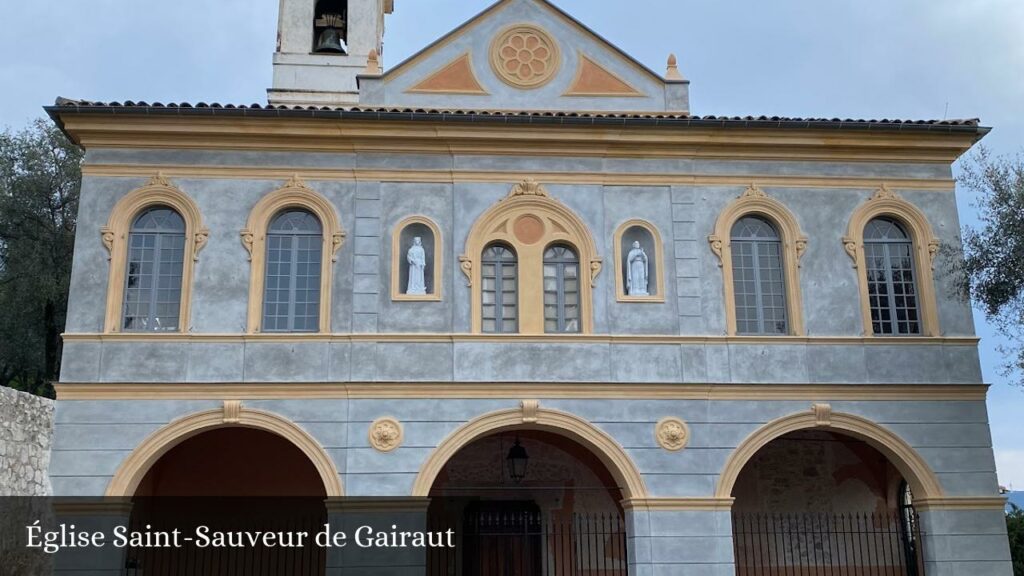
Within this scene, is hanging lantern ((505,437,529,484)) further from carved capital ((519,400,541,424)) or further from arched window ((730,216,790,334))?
arched window ((730,216,790,334))

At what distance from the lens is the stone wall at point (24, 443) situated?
16000 mm

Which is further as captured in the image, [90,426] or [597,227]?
[597,227]

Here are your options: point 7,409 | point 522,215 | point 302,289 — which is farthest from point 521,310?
point 7,409

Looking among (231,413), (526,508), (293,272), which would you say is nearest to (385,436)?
(231,413)

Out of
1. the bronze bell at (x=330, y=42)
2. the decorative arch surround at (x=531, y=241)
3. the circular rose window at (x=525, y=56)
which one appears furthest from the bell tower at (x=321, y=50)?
the decorative arch surround at (x=531, y=241)

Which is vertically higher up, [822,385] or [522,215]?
[522,215]

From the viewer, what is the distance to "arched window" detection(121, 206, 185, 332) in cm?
1488

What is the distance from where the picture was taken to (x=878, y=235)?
16.0 meters

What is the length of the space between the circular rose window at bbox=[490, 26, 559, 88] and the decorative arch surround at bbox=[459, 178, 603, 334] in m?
1.95

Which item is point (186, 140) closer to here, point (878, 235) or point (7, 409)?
point (7, 409)

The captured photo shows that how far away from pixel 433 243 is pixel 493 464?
4304 millimetres

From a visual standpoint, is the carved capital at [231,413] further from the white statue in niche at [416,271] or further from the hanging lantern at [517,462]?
the hanging lantern at [517,462]

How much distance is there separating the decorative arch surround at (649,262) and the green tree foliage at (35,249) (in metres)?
13.1

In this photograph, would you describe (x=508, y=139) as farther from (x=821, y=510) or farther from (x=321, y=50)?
(x=321, y=50)
